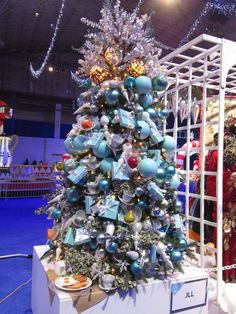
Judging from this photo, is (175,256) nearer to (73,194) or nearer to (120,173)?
(120,173)

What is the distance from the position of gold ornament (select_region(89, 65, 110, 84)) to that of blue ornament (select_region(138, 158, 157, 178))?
603 mm

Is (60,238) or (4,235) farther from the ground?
(60,238)

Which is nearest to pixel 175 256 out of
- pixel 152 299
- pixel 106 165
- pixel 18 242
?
pixel 152 299

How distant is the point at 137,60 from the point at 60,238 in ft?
3.89

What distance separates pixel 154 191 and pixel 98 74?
2.66ft

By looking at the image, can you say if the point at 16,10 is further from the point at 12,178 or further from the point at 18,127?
the point at 18,127

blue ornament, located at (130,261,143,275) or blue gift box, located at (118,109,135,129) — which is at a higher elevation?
blue gift box, located at (118,109,135,129)

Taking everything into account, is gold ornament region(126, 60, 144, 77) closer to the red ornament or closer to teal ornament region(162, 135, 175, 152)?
teal ornament region(162, 135, 175, 152)

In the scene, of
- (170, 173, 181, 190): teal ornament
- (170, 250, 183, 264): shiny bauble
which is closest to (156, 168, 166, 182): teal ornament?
(170, 173, 181, 190): teal ornament

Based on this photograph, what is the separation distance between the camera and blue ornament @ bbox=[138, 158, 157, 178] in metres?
1.60

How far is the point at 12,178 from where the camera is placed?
7.84m

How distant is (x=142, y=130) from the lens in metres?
1.69

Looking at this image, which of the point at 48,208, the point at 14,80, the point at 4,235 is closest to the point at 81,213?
the point at 48,208

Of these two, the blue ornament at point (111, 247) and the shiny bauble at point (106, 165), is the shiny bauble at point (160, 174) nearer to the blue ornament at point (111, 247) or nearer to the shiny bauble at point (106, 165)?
the shiny bauble at point (106, 165)
